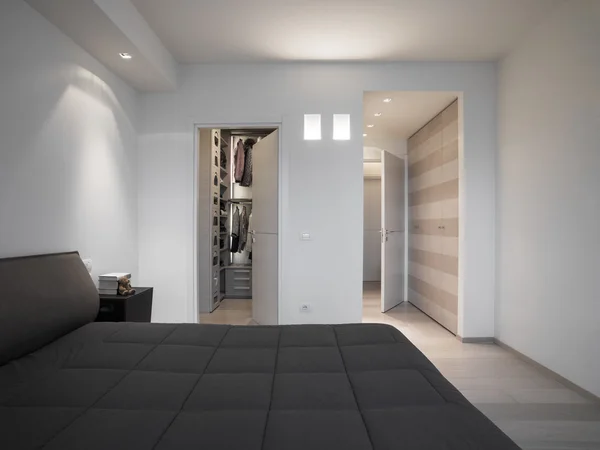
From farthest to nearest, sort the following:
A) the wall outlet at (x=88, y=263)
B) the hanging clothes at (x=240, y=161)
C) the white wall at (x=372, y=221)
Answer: the white wall at (x=372, y=221) < the hanging clothes at (x=240, y=161) < the wall outlet at (x=88, y=263)

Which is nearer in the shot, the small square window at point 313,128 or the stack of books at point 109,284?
the stack of books at point 109,284

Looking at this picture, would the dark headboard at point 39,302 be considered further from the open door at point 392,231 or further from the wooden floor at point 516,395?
the open door at point 392,231

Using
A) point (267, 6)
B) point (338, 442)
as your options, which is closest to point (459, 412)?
point (338, 442)

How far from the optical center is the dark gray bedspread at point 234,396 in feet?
2.89

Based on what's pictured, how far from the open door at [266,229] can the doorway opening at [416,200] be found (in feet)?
3.96

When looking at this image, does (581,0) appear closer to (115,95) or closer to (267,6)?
(267,6)

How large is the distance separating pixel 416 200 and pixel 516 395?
116 inches

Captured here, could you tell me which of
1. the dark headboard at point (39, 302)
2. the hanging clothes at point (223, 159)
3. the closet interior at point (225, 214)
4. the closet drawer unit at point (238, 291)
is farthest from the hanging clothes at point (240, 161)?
the dark headboard at point (39, 302)

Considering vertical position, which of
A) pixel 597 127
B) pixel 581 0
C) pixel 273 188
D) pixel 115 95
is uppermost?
pixel 581 0

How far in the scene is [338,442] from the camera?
0.87 meters

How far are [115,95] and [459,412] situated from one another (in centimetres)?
340

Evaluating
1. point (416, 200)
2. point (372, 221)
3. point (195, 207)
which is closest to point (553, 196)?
point (416, 200)

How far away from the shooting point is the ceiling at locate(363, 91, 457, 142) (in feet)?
12.0

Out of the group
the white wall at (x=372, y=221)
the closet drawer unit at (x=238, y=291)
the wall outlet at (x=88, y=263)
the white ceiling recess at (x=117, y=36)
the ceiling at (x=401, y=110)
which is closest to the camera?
the white ceiling recess at (x=117, y=36)
